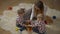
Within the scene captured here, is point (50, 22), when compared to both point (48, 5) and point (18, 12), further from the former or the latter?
point (18, 12)

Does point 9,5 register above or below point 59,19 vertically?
above

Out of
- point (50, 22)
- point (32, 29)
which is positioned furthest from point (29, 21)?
point (50, 22)

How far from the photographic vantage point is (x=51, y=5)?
4.26ft

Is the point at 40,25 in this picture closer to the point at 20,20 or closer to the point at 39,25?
the point at 39,25

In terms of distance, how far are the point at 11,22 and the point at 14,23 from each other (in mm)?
28

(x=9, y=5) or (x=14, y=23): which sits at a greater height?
(x=9, y=5)

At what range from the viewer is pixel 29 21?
1280mm

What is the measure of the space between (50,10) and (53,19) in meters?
0.08

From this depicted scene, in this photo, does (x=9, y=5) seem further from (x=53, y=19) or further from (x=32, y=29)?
(x=53, y=19)

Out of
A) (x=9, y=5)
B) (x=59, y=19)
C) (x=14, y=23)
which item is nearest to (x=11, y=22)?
(x=14, y=23)

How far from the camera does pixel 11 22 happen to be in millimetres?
1307

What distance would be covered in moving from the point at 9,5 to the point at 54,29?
45 centimetres

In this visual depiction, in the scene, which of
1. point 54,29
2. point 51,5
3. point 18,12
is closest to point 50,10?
point 51,5

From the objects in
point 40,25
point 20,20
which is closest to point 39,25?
point 40,25
